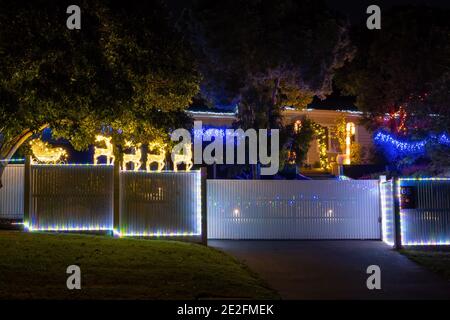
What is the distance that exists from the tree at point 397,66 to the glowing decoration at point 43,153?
54.5ft

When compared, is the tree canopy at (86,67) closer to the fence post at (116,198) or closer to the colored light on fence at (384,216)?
the fence post at (116,198)

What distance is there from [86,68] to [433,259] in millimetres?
9729

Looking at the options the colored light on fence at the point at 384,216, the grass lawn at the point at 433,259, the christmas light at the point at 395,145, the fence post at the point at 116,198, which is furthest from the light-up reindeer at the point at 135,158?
the christmas light at the point at 395,145

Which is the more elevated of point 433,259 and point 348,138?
point 348,138

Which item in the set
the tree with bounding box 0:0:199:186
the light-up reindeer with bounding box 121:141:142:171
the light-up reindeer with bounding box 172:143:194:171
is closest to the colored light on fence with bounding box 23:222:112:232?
the light-up reindeer with bounding box 121:141:142:171

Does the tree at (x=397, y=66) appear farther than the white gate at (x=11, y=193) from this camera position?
Yes

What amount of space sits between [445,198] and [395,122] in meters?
15.1

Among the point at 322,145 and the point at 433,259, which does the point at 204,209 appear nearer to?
the point at 433,259

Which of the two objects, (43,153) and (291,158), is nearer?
(43,153)

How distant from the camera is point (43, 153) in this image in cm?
1766

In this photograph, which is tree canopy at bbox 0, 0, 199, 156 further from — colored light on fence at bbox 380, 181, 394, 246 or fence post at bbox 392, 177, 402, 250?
colored light on fence at bbox 380, 181, 394, 246

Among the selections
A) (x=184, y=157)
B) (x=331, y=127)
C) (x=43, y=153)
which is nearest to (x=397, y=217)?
(x=184, y=157)

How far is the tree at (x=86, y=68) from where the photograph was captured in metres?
12.1
